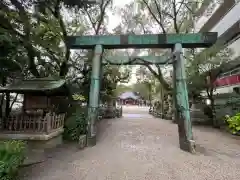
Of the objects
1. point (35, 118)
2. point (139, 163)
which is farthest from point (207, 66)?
point (35, 118)

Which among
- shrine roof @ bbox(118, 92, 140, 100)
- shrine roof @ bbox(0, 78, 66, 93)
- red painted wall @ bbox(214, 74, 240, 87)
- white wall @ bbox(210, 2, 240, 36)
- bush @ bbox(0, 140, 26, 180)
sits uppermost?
white wall @ bbox(210, 2, 240, 36)

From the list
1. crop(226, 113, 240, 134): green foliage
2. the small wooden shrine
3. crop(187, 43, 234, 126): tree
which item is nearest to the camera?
the small wooden shrine

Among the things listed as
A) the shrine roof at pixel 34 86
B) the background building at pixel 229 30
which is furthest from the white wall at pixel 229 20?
the shrine roof at pixel 34 86

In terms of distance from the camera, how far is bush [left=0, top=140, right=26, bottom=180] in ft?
13.9

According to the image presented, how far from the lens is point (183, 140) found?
7.71 meters

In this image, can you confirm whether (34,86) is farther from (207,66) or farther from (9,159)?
(207,66)

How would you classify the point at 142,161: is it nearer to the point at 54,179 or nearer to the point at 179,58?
the point at 54,179

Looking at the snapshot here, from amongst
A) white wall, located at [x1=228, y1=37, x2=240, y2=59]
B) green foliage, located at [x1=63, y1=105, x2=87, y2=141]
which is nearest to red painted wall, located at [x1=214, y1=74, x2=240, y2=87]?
white wall, located at [x1=228, y1=37, x2=240, y2=59]

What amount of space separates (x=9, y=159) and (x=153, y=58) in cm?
641

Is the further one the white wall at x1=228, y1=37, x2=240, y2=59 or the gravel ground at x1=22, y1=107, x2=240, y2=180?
the white wall at x1=228, y1=37, x2=240, y2=59

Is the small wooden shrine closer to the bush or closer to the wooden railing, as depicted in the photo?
the wooden railing

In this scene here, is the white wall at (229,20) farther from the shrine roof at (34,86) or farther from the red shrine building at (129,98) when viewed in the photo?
the red shrine building at (129,98)

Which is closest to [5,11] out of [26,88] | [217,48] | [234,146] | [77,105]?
[26,88]

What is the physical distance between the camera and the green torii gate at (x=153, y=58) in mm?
7891
